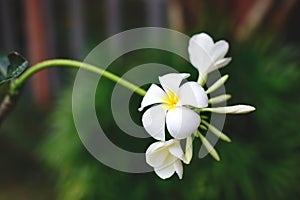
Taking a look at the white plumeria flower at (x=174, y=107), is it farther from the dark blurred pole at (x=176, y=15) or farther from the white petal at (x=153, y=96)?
the dark blurred pole at (x=176, y=15)

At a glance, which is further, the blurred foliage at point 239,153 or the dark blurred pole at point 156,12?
the dark blurred pole at point 156,12

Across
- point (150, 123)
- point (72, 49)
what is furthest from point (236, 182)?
point (72, 49)

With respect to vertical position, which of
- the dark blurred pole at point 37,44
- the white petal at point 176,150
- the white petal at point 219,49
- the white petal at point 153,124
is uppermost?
the white petal at point 219,49

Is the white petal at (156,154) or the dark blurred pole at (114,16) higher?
the white petal at (156,154)

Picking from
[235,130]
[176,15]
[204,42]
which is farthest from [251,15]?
[204,42]

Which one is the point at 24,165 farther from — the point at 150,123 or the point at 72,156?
the point at 150,123

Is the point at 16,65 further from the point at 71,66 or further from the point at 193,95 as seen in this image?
the point at 193,95

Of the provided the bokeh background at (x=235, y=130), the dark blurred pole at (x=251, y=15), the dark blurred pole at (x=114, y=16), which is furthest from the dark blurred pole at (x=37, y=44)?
the dark blurred pole at (x=251, y=15)
